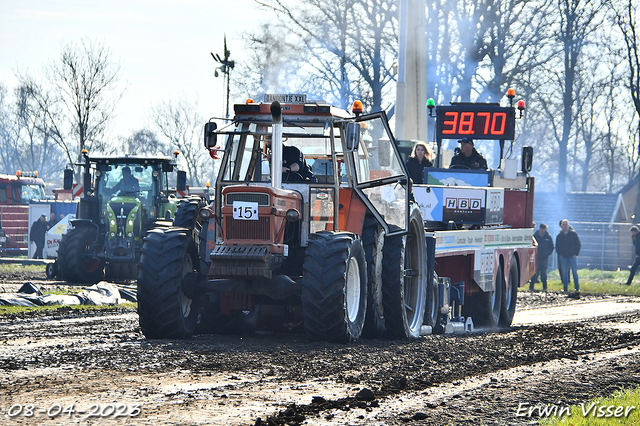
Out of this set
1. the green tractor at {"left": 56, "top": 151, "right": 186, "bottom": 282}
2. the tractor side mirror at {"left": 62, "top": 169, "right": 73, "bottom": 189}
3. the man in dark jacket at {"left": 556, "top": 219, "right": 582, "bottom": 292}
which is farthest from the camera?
the man in dark jacket at {"left": 556, "top": 219, "right": 582, "bottom": 292}

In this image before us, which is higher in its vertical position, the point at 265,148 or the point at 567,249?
the point at 265,148

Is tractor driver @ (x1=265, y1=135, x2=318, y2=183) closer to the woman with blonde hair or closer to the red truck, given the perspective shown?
the woman with blonde hair

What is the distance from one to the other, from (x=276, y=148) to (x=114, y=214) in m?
11.7

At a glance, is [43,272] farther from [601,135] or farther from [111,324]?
[601,135]

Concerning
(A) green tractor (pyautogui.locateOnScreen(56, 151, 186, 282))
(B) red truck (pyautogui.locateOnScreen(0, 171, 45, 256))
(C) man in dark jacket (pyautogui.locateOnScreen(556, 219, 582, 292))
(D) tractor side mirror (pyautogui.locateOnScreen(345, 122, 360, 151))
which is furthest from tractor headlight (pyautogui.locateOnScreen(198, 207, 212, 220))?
(B) red truck (pyautogui.locateOnScreen(0, 171, 45, 256))

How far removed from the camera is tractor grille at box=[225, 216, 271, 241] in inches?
369

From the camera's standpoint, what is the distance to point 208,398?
632cm

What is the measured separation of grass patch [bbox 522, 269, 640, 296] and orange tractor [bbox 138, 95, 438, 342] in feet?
45.8

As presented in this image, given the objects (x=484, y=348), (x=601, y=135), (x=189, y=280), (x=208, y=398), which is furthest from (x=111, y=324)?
(x=601, y=135)

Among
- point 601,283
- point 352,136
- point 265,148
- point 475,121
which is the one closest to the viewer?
point 352,136

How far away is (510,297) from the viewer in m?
15.0

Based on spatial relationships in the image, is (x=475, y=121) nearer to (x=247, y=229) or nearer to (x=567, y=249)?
(x=567, y=249)

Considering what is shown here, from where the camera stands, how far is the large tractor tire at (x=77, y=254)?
2034 centimetres

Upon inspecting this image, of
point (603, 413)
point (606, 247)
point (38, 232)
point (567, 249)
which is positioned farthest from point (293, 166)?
point (606, 247)
